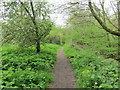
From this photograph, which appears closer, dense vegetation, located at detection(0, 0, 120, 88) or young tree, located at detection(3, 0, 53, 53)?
dense vegetation, located at detection(0, 0, 120, 88)

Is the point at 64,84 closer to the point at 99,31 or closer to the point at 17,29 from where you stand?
the point at 99,31

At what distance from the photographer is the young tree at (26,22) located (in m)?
8.54

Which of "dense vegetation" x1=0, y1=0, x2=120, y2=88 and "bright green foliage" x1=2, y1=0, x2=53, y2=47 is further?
"bright green foliage" x1=2, y1=0, x2=53, y2=47

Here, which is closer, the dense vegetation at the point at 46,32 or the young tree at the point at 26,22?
the dense vegetation at the point at 46,32

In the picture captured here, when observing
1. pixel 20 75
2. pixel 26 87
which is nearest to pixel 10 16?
pixel 20 75

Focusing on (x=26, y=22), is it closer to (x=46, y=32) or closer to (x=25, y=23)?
(x=25, y=23)

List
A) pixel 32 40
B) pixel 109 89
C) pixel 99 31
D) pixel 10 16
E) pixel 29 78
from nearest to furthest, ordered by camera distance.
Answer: pixel 109 89, pixel 29 78, pixel 99 31, pixel 10 16, pixel 32 40

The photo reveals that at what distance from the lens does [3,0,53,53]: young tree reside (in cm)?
854

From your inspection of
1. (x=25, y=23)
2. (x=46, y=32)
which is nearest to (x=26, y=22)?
(x=25, y=23)

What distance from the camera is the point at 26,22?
8.90 meters

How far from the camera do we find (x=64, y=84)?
474cm

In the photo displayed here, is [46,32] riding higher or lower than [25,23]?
lower

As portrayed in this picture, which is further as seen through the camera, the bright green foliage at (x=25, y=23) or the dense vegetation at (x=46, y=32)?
the bright green foliage at (x=25, y=23)

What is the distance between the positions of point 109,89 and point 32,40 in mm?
7191
